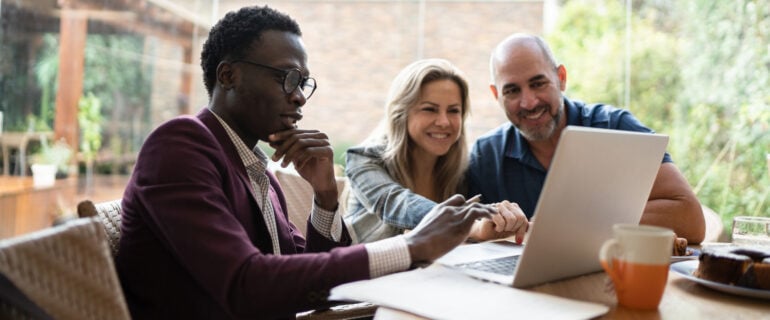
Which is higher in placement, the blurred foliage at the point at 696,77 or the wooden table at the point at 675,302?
the blurred foliage at the point at 696,77

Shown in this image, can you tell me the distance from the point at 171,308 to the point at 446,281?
538 millimetres

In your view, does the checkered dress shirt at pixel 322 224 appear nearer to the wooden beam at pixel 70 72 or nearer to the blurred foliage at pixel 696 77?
the wooden beam at pixel 70 72

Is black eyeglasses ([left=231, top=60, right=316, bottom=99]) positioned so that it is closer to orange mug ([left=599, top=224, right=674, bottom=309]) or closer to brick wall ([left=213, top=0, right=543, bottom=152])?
orange mug ([left=599, top=224, right=674, bottom=309])

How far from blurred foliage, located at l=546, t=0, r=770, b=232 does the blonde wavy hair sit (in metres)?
2.33

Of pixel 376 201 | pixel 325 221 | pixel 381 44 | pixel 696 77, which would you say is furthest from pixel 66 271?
pixel 696 77

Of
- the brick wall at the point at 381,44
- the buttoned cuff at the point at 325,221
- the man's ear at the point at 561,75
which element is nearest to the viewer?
the buttoned cuff at the point at 325,221

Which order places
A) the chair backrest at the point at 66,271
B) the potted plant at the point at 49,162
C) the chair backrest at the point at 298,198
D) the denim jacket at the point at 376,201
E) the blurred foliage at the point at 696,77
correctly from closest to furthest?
the chair backrest at the point at 66,271 → the denim jacket at the point at 376,201 → the chair backrest at the point at 298,198 → the potted plant at the point at 49,162 → the blurred foliage at the point at 696,77

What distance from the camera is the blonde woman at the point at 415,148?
92.5 inches

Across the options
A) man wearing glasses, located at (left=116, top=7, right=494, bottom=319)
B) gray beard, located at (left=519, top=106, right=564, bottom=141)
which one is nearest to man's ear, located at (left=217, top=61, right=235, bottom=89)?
man wearing glasses, located at (left=116, top=7, right=494, bottom=319)

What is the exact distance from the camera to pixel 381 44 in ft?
15.7

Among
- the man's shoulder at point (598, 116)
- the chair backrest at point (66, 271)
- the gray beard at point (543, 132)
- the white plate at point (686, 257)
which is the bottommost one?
the white plate at point (686, 257)

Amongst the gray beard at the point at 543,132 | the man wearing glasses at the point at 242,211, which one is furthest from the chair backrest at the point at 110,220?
the gray beard at the point at 543,132

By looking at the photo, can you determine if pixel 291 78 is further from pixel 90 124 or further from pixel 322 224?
pixel 90 124

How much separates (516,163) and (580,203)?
1.31m
